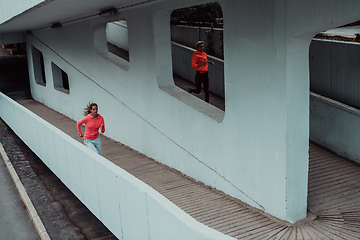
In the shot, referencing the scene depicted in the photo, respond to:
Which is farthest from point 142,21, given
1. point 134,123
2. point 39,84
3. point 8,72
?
point 8,72

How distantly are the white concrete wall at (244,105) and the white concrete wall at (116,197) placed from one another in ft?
8.12

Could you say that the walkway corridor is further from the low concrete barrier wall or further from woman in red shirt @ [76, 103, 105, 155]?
woman in red shirt @ [76, 103, 105, 155]

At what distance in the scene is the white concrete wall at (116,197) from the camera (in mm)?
4129

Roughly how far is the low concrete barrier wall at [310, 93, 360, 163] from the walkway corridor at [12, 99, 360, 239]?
0.76 feet

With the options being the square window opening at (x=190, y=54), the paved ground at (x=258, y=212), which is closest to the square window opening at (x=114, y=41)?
the square window opening at (x=190, y=54)

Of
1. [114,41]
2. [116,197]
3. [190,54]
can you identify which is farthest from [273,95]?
[114,41]

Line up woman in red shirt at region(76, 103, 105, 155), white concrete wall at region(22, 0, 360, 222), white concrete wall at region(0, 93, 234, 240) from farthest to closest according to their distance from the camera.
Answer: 1. woman in red shirt at region(76, 103, 105, 155)
2. white concrete wall at region(22, 0, 360, 222)
3. white concrete wall at region(0, 93, 234, 240)

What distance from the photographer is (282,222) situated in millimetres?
6230

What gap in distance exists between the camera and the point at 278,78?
5918mm

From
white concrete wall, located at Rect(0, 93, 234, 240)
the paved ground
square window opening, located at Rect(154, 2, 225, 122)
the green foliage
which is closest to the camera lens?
white concrete wall, located at Rect(0, 93, 234, 240)

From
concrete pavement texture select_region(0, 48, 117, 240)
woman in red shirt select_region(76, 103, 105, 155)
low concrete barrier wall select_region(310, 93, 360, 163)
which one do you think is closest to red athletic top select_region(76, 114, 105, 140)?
woman in red shirt select_region(76, 103, 105, 155)

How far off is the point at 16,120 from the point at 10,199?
192 inches

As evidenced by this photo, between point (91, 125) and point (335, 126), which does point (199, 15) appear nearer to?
point (335, 126)

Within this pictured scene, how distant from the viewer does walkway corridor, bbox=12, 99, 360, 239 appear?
5898 millimetres
